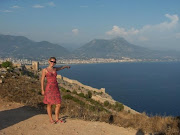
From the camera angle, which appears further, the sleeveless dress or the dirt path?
the sleeveless dress

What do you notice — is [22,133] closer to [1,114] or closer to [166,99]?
[1,114]

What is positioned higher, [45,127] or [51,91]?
[51,91]

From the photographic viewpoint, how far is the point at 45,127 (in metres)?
5.71

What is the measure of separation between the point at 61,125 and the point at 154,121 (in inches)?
141

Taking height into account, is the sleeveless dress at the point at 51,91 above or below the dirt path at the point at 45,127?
above

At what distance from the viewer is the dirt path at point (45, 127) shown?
5395mm

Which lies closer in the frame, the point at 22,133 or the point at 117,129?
the point at 22,133

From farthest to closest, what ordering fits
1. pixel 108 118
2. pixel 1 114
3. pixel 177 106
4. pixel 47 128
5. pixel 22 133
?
pixel 177 106
pixel 108 118
pixel 1 114
pixel 47 128
pixel 22 133

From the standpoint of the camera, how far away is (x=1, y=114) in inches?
269

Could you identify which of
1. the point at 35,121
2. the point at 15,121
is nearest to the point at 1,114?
the point at 15,121

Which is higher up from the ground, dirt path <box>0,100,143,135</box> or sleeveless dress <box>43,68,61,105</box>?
sleeveless dress <box>43,68,61,105</box>

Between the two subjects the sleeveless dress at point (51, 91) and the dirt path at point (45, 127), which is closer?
the dirt path at point (45, 127)

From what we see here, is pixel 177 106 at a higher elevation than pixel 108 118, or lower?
lower

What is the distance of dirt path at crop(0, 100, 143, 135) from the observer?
5395 mm
